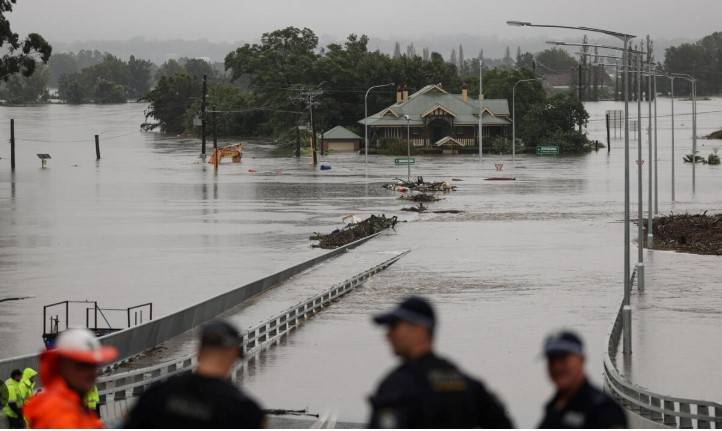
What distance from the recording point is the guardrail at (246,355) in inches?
959

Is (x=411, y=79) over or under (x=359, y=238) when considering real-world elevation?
over

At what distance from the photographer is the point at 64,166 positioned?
147 m

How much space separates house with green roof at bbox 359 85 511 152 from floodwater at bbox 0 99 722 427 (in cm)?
5210

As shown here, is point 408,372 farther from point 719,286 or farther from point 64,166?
point 64,166

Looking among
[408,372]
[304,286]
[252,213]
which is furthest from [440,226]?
[408,372]

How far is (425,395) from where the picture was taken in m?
7.27

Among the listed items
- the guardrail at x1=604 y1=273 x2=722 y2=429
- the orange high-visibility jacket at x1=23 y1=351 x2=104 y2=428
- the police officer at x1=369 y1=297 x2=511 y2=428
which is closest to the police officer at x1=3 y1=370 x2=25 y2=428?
the guardrail at x1=604 y1=273 x2=722 y2=429

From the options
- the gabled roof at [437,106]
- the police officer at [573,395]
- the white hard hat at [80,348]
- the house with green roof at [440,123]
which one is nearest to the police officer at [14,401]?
the white hard hat at [80,348]

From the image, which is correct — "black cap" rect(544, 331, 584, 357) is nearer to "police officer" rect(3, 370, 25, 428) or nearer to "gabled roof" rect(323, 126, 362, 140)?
"police officer" rect(3, 370, 25, 428)

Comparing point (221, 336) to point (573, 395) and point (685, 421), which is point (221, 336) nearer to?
point (573, 395)

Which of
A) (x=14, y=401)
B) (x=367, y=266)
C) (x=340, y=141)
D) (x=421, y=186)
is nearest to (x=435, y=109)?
(x=340, y=141)

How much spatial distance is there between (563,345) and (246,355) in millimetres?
24093

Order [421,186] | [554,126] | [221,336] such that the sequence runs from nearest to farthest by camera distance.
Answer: [221,336] < [421,186] < [554,126]

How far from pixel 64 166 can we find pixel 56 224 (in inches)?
3003
